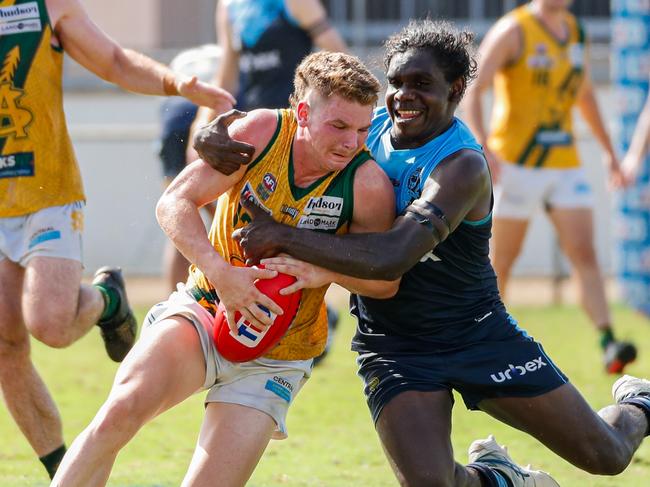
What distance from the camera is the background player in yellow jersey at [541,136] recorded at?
8680mm

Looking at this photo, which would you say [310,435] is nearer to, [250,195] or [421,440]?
[421,440]

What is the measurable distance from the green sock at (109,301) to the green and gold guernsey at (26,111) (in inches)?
18.5

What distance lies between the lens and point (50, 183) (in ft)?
18.5

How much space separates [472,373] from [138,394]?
4.27ft

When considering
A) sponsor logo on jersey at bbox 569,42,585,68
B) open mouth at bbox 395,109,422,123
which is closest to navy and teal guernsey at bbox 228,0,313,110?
sponsor logo on jersey at bbox 569,42,585,68

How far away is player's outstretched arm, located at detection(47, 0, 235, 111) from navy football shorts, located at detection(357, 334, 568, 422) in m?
1.37

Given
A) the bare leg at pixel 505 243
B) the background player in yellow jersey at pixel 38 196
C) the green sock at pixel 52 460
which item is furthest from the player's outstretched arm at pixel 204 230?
the bare leg at pixel 505 243

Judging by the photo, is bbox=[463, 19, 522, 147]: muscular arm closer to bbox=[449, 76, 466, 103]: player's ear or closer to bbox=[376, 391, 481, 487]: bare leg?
bbox=[449, 76, 466, 103]: player's ear

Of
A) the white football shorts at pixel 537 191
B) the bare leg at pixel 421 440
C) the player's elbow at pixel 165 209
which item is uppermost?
the player's elbow at pixel 165 209

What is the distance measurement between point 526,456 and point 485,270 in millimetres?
1702

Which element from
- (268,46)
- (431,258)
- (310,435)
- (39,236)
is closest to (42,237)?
(39,236)

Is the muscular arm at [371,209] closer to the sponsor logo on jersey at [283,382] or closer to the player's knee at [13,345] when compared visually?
the sponsor logo on jersey at [283,382]

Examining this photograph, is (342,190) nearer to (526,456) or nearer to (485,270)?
(485,270)

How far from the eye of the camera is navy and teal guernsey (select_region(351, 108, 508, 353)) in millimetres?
4965
